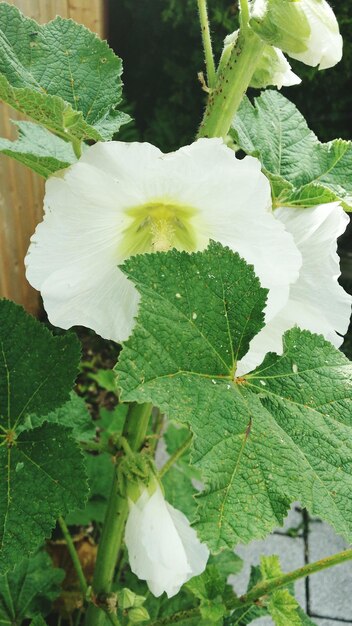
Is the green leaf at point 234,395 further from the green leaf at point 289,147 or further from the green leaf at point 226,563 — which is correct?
the green leaf at point 226,563

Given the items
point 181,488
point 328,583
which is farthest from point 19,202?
point 328,583

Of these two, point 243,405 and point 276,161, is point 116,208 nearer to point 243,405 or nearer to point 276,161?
point 243,405

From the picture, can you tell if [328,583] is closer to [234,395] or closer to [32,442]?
[32,442]

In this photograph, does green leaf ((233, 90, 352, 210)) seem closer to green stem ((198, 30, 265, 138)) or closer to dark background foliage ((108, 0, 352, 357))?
green stem ((198, 30, 265, 138))

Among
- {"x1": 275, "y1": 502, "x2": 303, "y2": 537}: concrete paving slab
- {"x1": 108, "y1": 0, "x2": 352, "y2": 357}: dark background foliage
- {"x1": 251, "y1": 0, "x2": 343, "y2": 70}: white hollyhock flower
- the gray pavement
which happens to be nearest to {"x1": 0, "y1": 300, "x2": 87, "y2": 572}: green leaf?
{"x1": 251, "y1": 0, "x2": 343, "y2": 70}: white hollyhock flower

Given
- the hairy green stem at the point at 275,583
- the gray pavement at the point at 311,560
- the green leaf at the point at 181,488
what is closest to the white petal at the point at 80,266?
the hairy green stem at the point at 275,583

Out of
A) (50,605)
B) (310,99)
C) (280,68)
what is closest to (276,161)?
(280,68)
